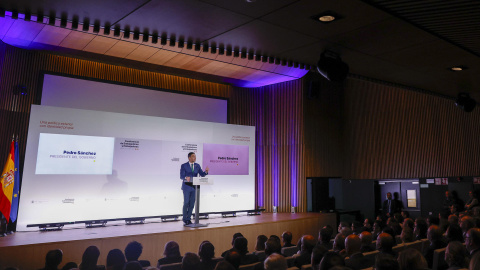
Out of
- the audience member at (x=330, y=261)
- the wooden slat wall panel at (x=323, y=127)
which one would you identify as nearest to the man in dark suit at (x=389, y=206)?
the wooden slat wall panel at (x=323, y=127)

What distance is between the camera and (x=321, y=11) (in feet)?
15.0

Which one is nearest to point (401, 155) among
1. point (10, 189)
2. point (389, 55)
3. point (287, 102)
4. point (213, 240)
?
point (287, 102)

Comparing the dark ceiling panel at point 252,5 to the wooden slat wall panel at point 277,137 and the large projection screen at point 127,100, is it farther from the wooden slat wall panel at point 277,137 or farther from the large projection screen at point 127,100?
the wooden slat wall panel at point 277,137

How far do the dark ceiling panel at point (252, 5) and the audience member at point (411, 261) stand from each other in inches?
119

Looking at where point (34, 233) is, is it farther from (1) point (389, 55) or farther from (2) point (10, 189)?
(1) point (389, 55)

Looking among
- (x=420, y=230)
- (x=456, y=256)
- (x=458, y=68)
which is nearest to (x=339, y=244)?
(x=456, y=256)

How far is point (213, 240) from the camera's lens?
668cm

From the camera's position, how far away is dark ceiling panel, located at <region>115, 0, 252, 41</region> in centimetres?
455

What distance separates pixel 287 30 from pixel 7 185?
5.27 m

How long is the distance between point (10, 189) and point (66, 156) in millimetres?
1097

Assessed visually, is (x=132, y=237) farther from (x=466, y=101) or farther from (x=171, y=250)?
(x=466, y=101)

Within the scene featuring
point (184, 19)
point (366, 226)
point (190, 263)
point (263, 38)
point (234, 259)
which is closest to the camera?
point (190, 263)

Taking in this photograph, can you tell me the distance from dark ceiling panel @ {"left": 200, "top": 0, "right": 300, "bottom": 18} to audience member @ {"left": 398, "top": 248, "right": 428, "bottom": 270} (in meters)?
3.02

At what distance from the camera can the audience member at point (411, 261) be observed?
9.35 feet
